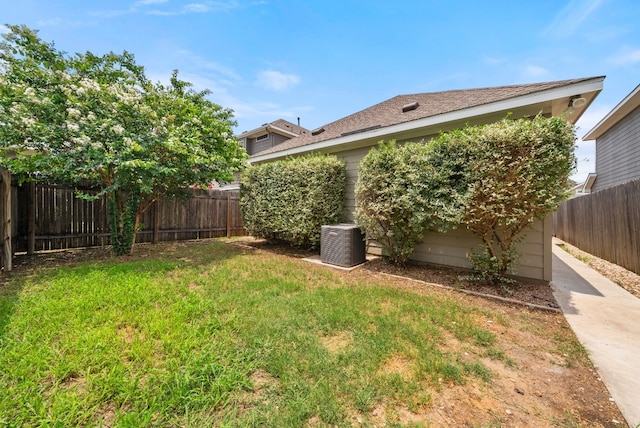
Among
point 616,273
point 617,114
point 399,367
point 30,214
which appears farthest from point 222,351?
point 617,114

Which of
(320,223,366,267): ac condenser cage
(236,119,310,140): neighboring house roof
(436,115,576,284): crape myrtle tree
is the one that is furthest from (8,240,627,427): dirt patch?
(236,119,310,140): neighboring house roof

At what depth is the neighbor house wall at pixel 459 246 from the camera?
4.13 metres

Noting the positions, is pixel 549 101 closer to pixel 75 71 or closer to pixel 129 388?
pixel 129 388

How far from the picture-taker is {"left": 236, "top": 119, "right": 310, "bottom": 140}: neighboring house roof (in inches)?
629

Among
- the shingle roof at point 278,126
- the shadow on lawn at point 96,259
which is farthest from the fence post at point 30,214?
the shingle roof at point 278,126

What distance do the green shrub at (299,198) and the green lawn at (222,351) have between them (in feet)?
8.19

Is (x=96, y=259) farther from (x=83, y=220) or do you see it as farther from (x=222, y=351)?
(x=222, y=351)

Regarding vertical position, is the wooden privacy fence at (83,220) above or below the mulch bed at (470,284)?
above

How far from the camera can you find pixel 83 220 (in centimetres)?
623

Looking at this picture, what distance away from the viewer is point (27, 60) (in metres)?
4.81

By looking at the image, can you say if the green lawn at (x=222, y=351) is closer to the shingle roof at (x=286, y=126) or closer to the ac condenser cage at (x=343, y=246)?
the ac condenser cage at (x=343, y=246)

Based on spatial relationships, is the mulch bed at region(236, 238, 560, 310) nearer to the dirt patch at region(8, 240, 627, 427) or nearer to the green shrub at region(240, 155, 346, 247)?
the dirt patch at region(8, 240, 627, 427)

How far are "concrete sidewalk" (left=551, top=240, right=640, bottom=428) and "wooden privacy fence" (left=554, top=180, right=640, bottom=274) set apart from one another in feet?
2.87

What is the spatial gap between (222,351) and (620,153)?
47.8ft
